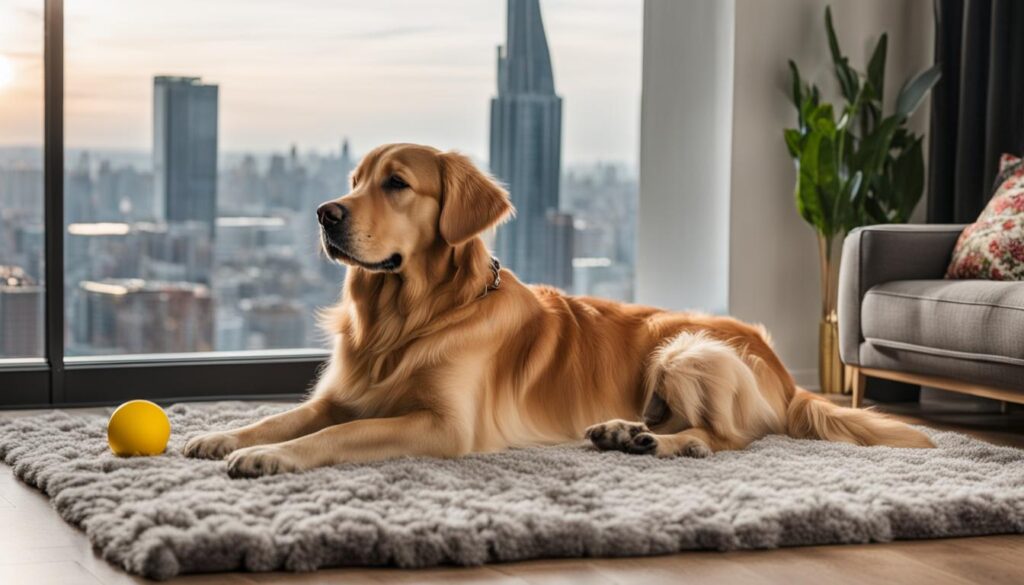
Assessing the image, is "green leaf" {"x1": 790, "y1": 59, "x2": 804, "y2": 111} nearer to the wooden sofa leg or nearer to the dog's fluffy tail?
the wooden sofa leg

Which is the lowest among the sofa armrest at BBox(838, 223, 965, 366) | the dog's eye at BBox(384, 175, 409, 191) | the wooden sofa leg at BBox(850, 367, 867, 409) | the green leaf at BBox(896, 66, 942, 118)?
the wooden sofa leg at BBox(850, 367, 867, 409)

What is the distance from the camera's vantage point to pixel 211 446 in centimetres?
253

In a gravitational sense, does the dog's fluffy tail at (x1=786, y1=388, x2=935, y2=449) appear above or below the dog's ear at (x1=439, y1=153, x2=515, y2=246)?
below

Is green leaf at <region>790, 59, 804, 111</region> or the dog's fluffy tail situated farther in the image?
green leaf at <region>790, 59, 804, 111</region>

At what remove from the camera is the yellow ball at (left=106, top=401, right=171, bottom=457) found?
2533mm

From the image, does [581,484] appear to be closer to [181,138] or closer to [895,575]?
[895,575]

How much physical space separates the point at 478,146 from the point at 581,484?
7.68 ft

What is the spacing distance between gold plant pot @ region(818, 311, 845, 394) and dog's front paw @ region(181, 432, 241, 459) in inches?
95.8

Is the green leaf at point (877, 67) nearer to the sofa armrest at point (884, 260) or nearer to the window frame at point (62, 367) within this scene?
the sofa armrest at point (884, 260)

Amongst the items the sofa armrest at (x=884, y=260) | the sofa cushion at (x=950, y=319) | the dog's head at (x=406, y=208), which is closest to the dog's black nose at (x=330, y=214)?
the dog's head at (x=406, y=208)

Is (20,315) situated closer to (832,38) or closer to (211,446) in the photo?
(211,446)

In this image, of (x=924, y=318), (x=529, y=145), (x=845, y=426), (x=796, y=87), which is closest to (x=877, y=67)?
(x=796, y=87)

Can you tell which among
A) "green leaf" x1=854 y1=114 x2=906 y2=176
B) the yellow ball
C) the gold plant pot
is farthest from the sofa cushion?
the yellow ball

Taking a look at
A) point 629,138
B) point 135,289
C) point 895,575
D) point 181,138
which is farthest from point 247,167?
point 895,575
